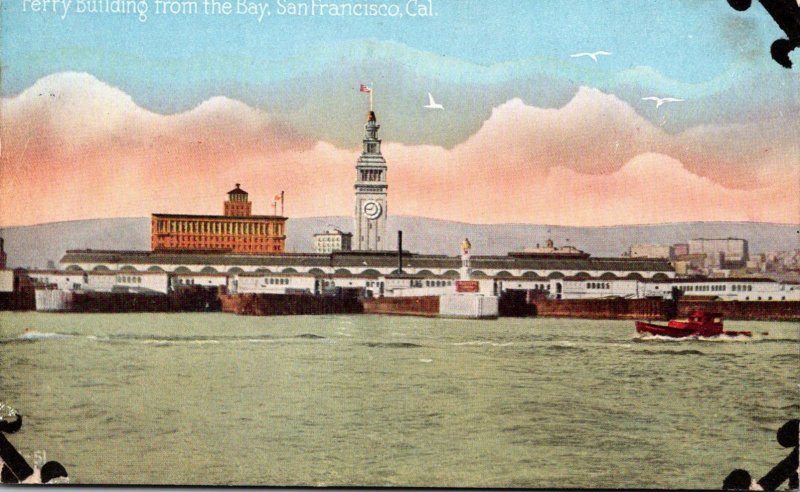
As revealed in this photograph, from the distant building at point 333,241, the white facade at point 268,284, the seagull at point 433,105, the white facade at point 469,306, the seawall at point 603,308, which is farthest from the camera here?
the white facade at point 469,306

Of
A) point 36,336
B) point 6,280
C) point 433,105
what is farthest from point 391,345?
point 6,280

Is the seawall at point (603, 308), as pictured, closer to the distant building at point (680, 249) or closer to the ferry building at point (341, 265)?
the ferry building at point (341, 265)

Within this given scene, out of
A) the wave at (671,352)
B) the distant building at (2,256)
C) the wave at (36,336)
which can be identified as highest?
the distant building at (2,256)

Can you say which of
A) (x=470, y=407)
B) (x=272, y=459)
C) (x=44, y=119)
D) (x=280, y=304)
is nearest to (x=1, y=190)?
(x=44, y=119)

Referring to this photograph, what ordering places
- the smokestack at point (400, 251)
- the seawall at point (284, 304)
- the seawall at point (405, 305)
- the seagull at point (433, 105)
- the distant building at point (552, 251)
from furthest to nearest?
the seawall at point (405, 305)
the seawall at point (284, 304)
the smokestack at point (400, 251)
the distant building at point (552, 251)
the seagull at point (433, 105)

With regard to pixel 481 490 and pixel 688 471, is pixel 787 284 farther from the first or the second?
pixel 481 490

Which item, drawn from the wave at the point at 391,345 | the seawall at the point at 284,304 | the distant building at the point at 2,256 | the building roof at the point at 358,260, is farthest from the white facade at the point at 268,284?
the distant building at the point at 2,256

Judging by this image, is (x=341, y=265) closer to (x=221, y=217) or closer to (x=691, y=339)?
(x=221, y=217)
